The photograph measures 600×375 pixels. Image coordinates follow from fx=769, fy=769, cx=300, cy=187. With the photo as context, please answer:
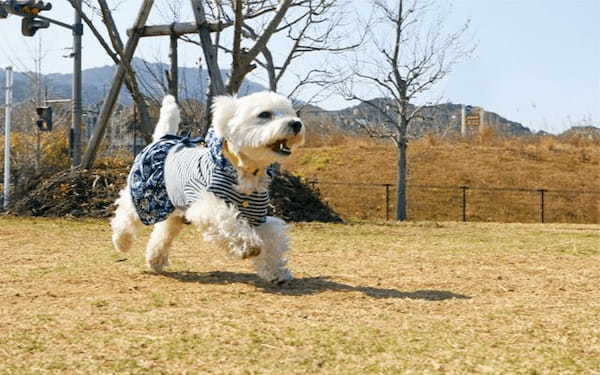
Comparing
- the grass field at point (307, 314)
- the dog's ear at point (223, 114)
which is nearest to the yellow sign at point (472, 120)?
the grass field at point (307, 314)

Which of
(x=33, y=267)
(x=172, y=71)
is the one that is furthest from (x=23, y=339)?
(x=172, y=71)

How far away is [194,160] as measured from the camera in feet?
18.7

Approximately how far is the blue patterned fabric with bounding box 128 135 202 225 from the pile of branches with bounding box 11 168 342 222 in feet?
22.4

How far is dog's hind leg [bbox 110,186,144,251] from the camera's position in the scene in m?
6.20

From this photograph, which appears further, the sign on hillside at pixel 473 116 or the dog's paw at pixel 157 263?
the sign on hillside at pixel 473 116

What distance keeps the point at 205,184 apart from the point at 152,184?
0.71 meters

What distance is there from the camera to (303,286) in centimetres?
561

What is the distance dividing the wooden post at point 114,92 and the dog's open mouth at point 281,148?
8695 mm

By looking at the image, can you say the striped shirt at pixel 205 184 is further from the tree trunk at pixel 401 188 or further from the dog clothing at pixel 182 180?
the tree trunk at pixel 401 188

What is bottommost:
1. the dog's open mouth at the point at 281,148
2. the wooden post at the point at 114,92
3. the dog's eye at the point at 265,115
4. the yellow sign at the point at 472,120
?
the dog's open mouth at the point at 281,148

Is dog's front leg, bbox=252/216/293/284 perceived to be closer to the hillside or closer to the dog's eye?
the dog's eye

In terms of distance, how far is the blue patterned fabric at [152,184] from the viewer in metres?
5.92

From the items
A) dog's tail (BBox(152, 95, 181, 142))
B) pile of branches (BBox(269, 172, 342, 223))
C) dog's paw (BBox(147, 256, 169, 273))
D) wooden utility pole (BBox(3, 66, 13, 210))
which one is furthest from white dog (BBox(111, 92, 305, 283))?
wooden utility pole (BBox(3, 66, 13, 210))

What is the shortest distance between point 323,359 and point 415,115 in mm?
16866
